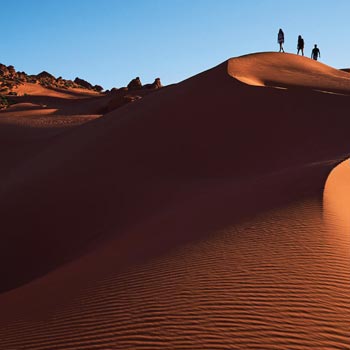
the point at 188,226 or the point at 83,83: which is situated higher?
the point at 83,83

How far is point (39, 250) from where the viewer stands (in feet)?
29.5

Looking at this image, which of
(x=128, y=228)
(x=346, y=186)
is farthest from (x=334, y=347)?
(x=128, y=228)

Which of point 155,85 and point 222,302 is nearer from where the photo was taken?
point 222,302

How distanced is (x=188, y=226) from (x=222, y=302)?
9.88 feet

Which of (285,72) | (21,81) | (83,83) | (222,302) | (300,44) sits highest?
(83,83)

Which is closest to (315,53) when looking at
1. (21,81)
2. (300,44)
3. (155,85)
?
(300,44)

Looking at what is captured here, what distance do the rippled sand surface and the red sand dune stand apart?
2cm

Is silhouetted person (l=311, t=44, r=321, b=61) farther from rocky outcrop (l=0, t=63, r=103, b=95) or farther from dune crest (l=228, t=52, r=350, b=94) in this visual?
rocky outcrop (l=0, t=63, r=103, b=95)

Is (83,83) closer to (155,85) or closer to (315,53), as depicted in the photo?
(155,85)

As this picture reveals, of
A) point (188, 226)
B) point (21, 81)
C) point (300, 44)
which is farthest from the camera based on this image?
point (21, 81)

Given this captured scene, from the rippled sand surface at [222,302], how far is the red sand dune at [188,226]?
0.05ft

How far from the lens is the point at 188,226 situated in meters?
6.96

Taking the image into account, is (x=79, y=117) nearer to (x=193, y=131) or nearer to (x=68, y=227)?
(x=193, y=131)

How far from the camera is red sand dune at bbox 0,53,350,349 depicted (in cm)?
376
